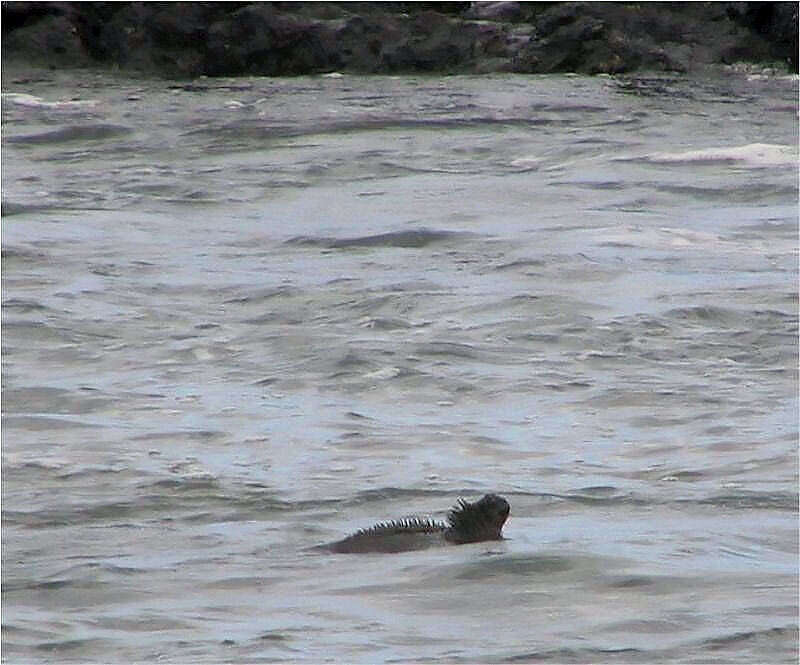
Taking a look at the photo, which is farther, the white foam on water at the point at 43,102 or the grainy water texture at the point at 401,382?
the white foam on water at the point at 43,102

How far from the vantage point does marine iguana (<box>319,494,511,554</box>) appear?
24.2 feet

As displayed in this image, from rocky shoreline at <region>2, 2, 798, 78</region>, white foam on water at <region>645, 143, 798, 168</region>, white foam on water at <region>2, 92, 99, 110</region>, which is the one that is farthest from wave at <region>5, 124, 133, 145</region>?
white foam on water at <region>645, 143, 798, 168</region>

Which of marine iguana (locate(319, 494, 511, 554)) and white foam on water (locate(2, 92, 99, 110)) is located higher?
marine iguana (locate(319, 494, 511, 554))

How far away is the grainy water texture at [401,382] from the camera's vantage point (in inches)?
260

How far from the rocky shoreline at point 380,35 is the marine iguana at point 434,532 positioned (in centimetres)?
1901

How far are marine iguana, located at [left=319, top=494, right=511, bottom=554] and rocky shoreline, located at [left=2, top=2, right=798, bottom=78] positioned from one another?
1901 centimetres

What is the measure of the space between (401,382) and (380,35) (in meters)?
16.5

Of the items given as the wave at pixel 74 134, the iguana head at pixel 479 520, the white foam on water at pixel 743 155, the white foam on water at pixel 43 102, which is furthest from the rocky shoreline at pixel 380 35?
the iguana head at pixel 479 520

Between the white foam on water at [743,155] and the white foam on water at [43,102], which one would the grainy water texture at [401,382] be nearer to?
the white foam on water at [743,155]

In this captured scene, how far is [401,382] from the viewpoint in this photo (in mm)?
10969

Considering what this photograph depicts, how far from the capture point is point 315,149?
21.0 m

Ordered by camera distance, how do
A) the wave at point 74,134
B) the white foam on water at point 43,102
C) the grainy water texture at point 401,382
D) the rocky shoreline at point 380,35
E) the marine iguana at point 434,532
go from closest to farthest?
the grainy water texture at point 401,382, the marine iguana at point 434,532, the wave at point 74,134, the white foam on water at point 43,102, the rocky shoreline at point 380,35

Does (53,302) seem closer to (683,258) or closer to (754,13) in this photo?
(683,258)

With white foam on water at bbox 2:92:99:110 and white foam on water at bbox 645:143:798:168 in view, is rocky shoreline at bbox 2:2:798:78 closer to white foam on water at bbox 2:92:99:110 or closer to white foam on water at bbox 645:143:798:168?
white foam on water at bbox 2:92:99:110
